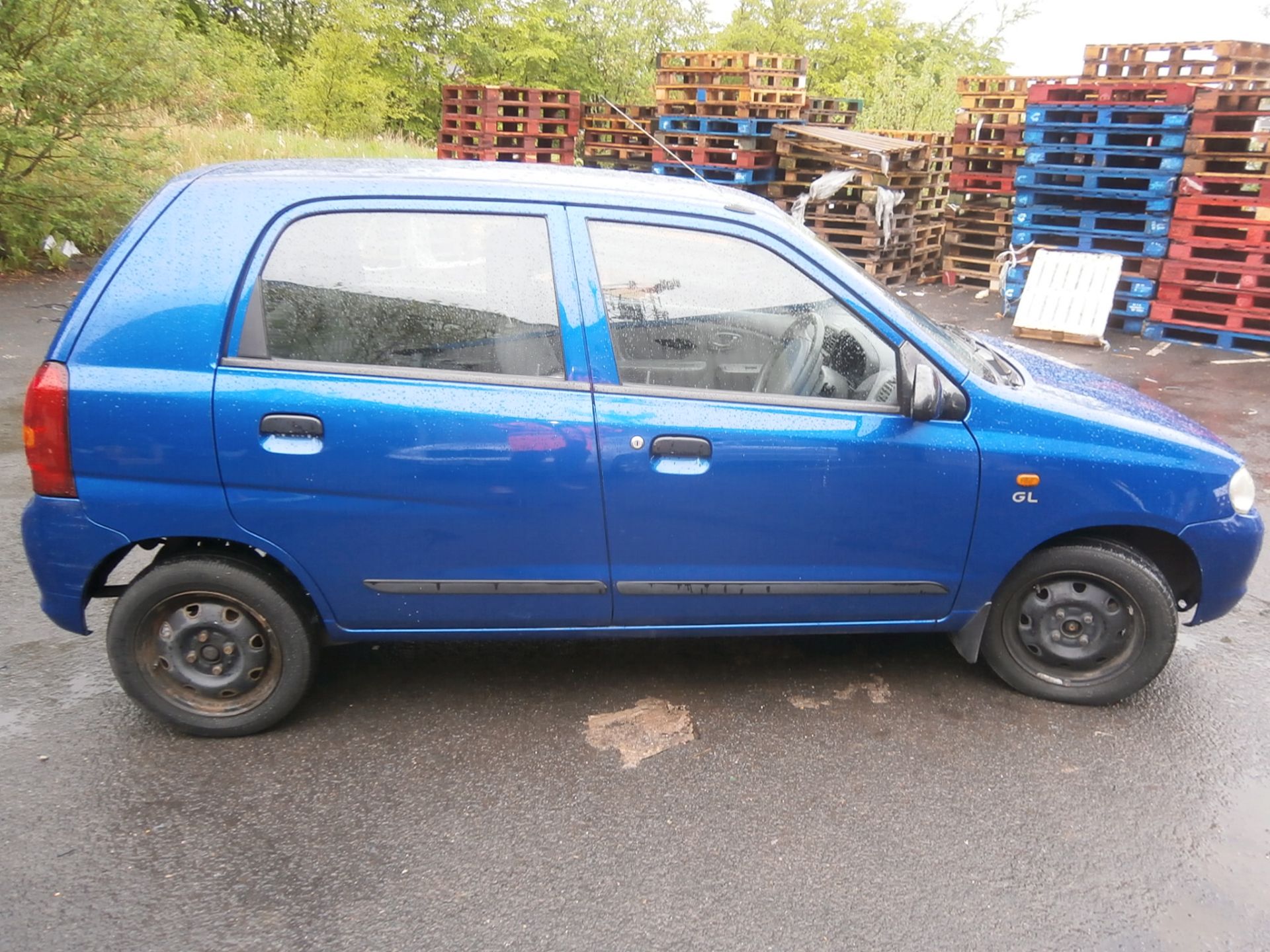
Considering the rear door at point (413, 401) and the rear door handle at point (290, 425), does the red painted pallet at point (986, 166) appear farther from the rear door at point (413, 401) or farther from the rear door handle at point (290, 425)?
the rear door handle at point (290, 425)

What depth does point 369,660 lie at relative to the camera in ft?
13.3

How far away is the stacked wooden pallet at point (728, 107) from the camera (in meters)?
13.3

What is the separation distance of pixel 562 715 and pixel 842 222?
1074 centimetres

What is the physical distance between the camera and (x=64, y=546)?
128 inches

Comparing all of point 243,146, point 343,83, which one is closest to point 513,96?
point 243,146

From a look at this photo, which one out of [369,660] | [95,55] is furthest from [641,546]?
[95,55]

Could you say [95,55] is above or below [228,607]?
above

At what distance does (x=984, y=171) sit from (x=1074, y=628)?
36.6ft

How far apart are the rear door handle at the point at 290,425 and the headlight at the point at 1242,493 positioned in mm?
3100

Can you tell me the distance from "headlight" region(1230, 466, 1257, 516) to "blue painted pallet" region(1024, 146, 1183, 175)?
8.12 meters

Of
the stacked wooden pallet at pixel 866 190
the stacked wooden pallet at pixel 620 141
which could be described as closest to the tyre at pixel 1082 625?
the stacked wooden pallet at pixel 866 190

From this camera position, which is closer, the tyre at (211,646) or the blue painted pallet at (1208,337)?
the tyre at (211,646)

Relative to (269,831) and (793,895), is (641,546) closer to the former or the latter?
(793,895)

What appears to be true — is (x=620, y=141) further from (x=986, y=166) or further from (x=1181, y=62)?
(x=1181, y=62)
